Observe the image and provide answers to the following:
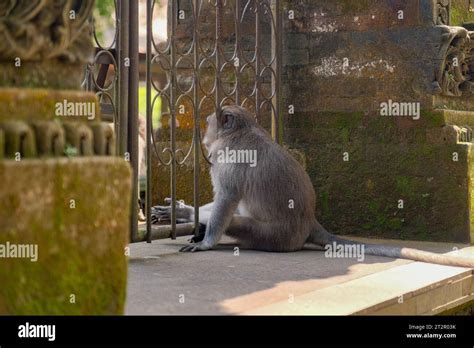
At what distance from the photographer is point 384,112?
22.4ft

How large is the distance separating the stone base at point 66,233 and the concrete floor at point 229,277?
49cm

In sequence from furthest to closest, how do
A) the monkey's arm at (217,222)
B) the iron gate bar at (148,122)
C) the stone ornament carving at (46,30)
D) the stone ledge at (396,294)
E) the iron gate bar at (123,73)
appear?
the monkey's arm at (217,222)
the iron gate bar at (148,122)
the iron gate bar at (123,73)
the stone ledge at (396,294)
the stone ornament carving at (46,30)

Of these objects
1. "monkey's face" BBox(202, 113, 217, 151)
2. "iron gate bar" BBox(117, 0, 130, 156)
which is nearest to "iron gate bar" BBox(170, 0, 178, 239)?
"monkey's face" BBox(202, 113, 217, 151)

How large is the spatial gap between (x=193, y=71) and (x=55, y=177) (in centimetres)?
350

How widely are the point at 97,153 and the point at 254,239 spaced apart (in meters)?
2.85

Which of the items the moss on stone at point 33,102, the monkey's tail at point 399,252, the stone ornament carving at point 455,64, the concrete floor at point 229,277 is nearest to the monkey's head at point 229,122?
the concrete floor at point 229,277

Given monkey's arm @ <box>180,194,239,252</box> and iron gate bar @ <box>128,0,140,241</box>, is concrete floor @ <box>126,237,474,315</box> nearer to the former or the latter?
monkey's arm @ <box>180,194,239,252</box>

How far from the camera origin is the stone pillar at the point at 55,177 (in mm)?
2838

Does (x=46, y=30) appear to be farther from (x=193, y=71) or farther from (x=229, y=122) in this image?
(x=193, y=71)

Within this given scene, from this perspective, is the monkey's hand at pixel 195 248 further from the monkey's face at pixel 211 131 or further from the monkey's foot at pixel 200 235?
the monkey's face at pixel 211 131

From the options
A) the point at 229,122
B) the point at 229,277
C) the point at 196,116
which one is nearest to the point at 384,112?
the point at 229,122

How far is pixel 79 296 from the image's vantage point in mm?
3041
